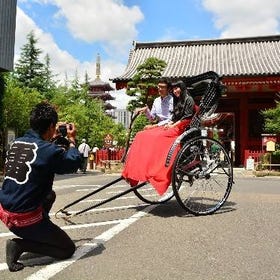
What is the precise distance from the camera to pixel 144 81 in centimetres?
2091

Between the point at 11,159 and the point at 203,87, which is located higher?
the point at 203,87

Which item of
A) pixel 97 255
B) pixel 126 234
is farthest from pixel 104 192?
pixel 97 255

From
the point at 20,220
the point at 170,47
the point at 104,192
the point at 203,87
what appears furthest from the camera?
the point at 170,47

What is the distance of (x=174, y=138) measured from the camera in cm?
495

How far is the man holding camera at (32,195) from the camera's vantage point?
3.10 metres

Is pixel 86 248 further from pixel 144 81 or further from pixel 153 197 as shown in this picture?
pixel 144 81

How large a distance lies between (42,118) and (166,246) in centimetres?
151

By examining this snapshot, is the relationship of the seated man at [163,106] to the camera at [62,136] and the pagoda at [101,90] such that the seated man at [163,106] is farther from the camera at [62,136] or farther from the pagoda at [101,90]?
the pagoda at [101,90]

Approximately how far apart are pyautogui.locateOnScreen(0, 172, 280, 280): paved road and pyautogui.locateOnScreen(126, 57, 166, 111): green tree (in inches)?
588

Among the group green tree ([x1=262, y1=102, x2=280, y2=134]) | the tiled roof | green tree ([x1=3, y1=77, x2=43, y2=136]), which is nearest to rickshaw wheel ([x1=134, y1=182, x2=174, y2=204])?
green tree ([x1=262, y1=102, x2=280, y2=134])

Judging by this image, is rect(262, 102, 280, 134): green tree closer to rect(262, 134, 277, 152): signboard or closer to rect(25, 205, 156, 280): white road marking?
rect(262, 134, 277, 152): signboard

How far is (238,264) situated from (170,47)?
26.2m

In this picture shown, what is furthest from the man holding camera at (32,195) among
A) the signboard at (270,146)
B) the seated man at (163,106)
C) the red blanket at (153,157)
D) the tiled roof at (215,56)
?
the tiled roof at (215,56)

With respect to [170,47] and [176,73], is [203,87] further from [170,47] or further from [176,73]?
[170,47]
